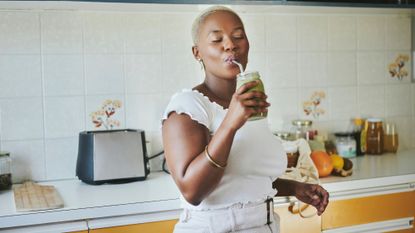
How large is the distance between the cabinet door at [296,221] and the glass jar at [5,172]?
944mm

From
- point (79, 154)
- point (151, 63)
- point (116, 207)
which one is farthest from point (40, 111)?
point (116, 207)

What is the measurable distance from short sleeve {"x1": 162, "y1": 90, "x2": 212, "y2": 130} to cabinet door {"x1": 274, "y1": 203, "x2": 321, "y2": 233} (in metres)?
0.77

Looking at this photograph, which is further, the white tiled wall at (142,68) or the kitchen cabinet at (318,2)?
the white tiled wall at (142,68)

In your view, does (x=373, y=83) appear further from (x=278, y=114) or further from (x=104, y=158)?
(x=104, y=158)

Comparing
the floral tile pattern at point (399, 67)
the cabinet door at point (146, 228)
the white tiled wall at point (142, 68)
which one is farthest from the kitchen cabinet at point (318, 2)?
the cabinet door at point (146, 228)

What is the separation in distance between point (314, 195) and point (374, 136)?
48.2 inches

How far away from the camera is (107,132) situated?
2.00 metres

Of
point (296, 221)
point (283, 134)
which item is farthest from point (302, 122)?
point (296, 221)

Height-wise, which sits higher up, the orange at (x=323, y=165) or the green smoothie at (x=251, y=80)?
the green smoothie at (x=251, y=80)

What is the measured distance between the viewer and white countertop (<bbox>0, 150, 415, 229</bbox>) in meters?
1.62

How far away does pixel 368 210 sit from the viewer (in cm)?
203

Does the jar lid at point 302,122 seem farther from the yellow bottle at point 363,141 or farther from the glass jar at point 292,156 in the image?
the glass jar at point 292,156

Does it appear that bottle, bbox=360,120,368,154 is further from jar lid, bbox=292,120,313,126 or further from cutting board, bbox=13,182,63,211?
cutting board, bbox=13,182,63,211

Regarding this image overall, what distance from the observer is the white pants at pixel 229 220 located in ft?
4.04
